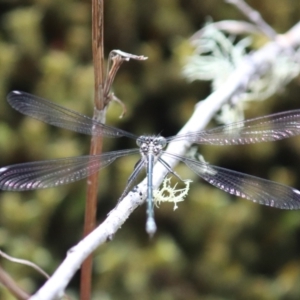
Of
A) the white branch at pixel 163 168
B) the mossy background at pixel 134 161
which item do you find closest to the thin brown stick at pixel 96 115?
the white branch at pixel 163 168

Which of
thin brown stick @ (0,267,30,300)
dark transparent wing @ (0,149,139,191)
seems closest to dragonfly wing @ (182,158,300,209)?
dark transparent wing @ (0,149,139,191)

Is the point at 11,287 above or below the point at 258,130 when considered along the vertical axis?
below

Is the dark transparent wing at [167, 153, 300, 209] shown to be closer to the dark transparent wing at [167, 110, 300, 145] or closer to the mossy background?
the dark transparent wing at [167, 110, 300, 145]

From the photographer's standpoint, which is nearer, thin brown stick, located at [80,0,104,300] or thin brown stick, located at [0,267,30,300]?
thin brown stick, located at [0,267,30,300]

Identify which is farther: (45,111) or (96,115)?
(45,111)

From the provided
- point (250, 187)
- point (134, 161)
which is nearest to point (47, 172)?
point (250, 187)

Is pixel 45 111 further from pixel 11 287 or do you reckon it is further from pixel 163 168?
pixel 11 287
